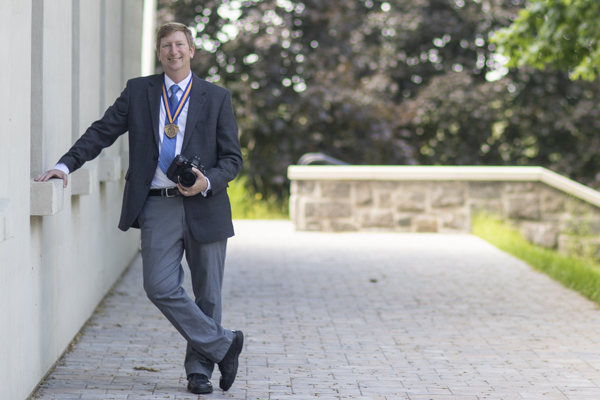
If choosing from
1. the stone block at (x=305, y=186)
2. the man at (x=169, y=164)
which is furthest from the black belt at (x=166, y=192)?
the stone block at (x=305, y=186)

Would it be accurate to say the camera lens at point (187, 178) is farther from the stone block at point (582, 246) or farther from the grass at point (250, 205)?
the grass at point (250, 205)

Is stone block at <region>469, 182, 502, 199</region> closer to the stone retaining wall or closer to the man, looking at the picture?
the stone retaining wall

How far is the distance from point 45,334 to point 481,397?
2358 millimetres

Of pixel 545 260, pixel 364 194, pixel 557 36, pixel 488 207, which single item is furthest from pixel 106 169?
pixel 488 207

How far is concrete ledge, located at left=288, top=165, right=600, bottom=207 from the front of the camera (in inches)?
472

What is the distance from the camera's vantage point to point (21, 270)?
3.87 metres

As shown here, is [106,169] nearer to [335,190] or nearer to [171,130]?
[171,130]

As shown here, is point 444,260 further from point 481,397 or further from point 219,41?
point 219,41

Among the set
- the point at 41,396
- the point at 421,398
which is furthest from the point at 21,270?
the point at 421,398

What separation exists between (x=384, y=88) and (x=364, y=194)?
21.7 ft

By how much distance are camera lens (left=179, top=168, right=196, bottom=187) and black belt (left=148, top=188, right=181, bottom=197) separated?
0.17m

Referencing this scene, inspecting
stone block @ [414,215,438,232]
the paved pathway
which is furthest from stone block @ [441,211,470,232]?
the paved pathway

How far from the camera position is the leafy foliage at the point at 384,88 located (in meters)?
16.1

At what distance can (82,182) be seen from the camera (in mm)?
5195
